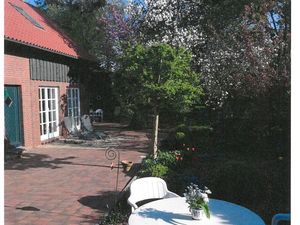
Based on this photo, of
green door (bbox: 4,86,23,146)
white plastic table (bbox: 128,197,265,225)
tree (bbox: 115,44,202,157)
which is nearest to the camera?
white plastic table (bbox: 128,197,265,225)

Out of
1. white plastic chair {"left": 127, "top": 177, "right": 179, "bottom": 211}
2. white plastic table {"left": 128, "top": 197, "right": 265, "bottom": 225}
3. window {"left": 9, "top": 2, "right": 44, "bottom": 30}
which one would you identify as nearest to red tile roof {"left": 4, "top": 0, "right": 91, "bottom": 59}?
window {"left": 9, "top": 2, "right": 44, "bottom": 30}

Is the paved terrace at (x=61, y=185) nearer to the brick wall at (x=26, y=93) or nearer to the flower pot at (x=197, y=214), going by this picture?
the brick wall at (x=26, y=93)

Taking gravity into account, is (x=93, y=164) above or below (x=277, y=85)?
below

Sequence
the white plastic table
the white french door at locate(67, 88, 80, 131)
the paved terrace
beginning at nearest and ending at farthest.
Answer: the white plastic table → the paved terrace → the white french door at locate(67, 88, 80, 131)

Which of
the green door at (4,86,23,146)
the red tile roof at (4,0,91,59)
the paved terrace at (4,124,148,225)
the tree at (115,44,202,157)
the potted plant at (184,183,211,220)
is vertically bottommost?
the paved terrace at (4,124,148,225)

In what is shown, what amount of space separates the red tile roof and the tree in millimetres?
4833

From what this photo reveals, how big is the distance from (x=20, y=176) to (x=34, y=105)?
5.18m

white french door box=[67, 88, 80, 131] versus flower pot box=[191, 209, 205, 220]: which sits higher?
white french door box=[67, 88, 80, 131]

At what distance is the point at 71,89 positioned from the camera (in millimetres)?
17844

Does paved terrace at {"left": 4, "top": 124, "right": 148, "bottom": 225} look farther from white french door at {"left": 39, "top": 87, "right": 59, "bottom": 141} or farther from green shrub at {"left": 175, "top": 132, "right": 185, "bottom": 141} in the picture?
white french door at {"left": 39, "top": 87, "right": 59, "bottom": 141}

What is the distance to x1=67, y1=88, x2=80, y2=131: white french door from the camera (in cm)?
1753

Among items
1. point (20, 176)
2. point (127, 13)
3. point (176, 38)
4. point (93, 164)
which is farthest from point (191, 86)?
point (127, 13)

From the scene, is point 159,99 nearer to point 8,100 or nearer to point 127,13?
point 8,100

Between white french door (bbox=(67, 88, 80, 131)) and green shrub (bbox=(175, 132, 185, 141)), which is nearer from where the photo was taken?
green shrub (bbox=(175, 132, 185, 141))
